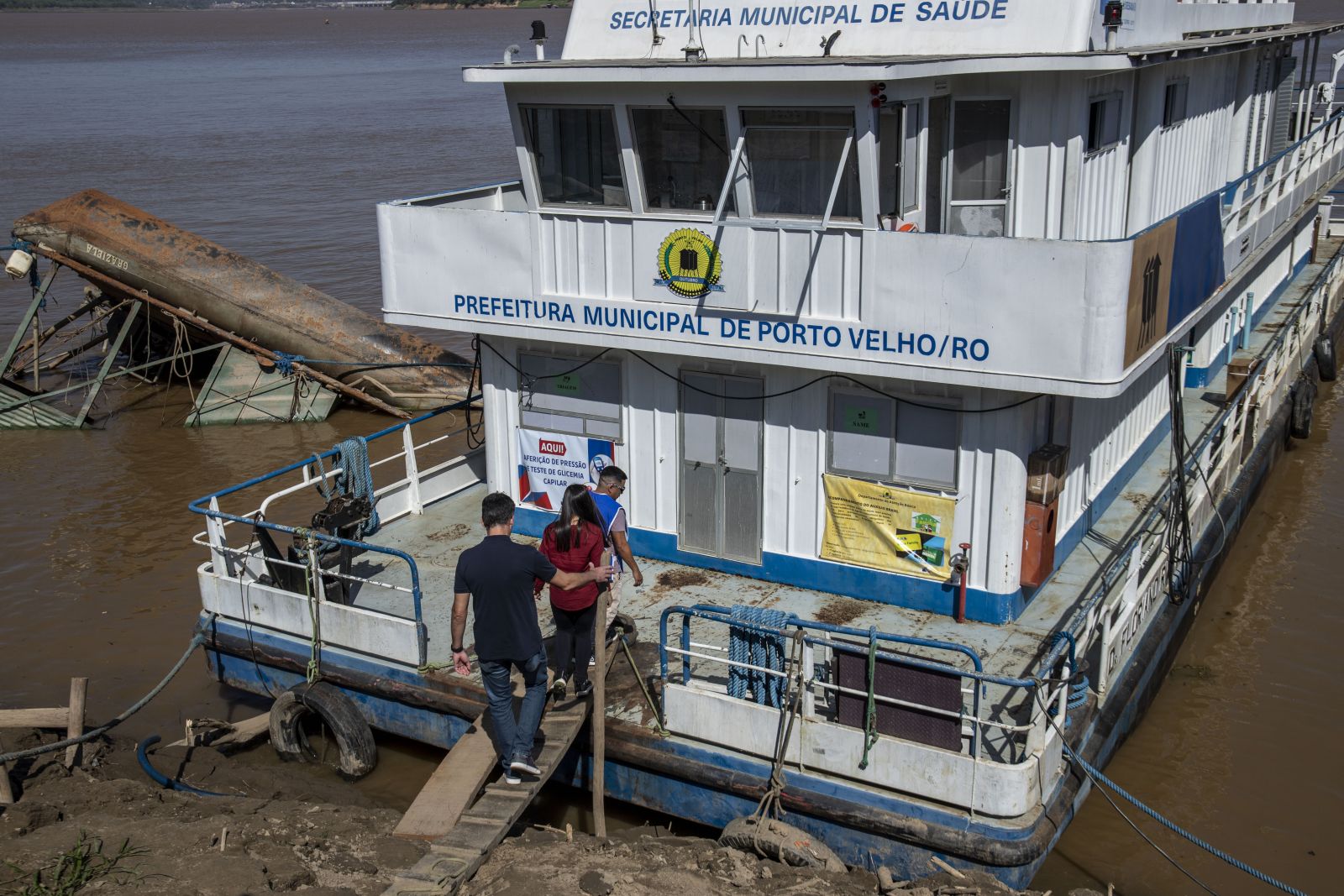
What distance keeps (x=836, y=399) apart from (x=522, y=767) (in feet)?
12.7

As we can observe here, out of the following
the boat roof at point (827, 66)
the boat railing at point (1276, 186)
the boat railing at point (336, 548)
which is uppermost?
the boat roof at point (827, 66)

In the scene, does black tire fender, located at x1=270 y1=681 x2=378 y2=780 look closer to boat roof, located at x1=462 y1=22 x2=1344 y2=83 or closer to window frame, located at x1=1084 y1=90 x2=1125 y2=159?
boat roof, located at x1=462 y1=22 x2=1344 y2=83

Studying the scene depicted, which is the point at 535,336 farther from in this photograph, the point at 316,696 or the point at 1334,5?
the point at 1334,5

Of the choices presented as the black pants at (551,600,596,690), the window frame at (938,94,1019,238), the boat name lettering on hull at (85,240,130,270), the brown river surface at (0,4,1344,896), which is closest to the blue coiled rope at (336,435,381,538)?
the brown river surface at (0,4,1344,896)

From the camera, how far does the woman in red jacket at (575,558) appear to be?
28.3ft

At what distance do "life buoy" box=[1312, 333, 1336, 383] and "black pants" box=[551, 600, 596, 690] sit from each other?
52.5 feet

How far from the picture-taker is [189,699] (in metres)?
12.0

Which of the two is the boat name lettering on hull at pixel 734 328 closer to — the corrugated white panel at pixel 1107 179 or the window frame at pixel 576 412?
the window frame at pixel 576 412

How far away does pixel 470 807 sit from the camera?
27.3ft

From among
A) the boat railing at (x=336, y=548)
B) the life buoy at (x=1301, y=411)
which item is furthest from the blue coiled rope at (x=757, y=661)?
the life buoy at (x=1301, y=411)

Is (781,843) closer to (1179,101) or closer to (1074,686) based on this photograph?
(1074,686)

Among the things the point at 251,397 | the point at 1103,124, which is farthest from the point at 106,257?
the point at 1103,124

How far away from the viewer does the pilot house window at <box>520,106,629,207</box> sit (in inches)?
410

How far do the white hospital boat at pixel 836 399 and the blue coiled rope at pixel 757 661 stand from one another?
2 cm
